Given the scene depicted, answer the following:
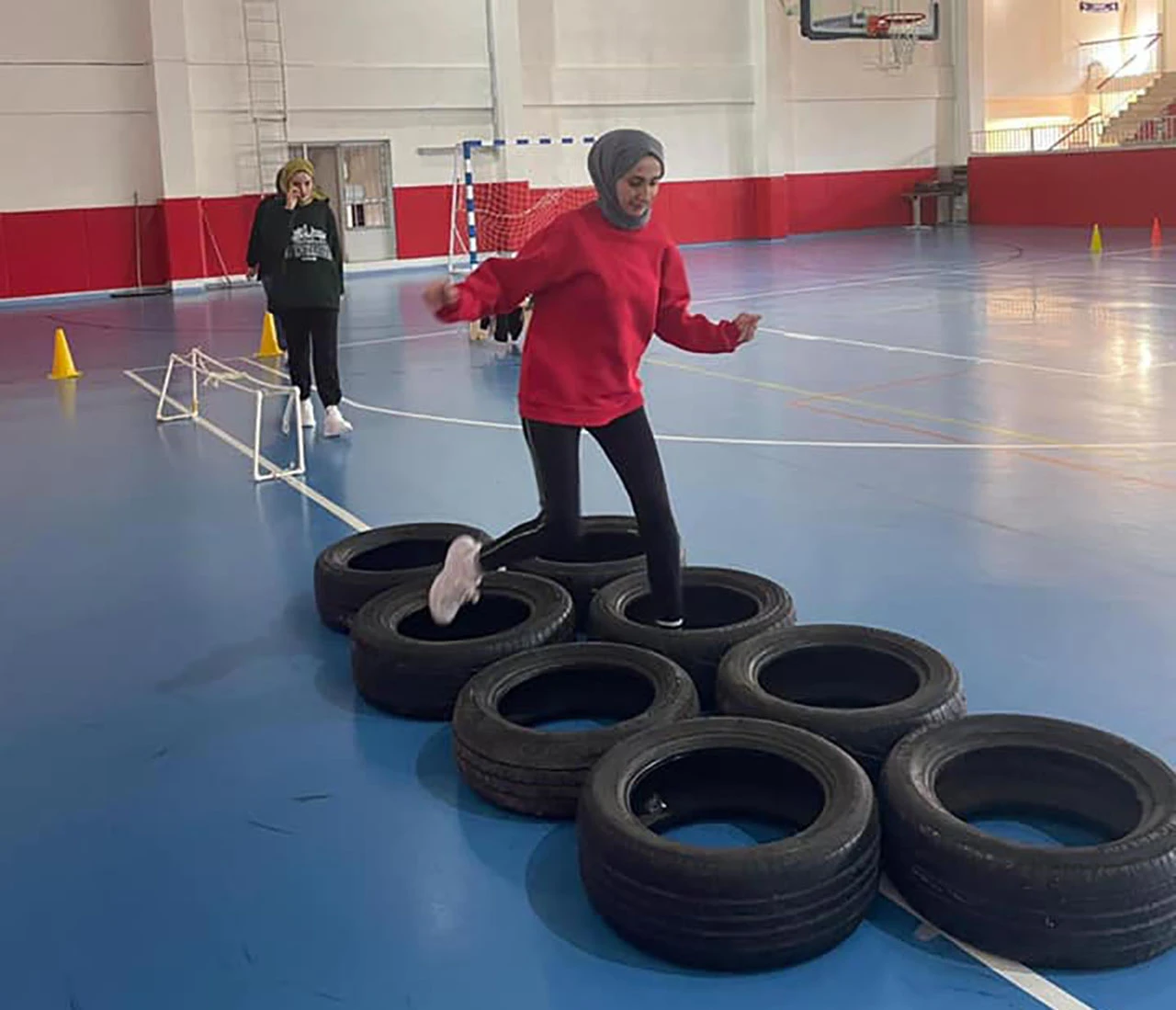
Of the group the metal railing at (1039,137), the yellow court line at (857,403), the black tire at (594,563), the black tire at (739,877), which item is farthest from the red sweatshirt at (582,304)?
the metal railing at (1039,137)

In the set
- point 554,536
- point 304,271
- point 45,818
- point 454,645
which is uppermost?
point 304,271

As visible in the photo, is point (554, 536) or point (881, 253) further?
point (881, 253)

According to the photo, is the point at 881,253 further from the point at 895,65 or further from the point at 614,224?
the point at 614,224

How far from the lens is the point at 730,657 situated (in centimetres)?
438

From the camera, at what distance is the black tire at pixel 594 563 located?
5391 mm

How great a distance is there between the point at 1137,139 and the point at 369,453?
28.8 meters

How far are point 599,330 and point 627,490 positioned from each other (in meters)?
0.63

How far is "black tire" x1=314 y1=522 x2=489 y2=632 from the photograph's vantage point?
548 centimetres

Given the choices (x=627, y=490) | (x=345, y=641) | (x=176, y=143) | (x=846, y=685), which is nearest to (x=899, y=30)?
(x=176, y=143)

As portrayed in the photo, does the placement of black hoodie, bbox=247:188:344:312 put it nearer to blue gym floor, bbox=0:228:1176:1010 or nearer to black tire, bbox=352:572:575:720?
blue gym floor, bbox=0:228:1176:1010

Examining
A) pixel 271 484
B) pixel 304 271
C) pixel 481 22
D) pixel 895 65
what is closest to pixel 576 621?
pixel 271 484

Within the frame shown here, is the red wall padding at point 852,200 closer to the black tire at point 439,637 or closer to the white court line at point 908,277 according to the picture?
the white court line at point 908,277

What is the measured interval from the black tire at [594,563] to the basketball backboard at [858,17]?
25654 millimetres

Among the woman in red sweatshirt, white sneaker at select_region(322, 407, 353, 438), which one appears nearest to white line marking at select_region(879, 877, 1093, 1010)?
the woman in red sweatshirt
